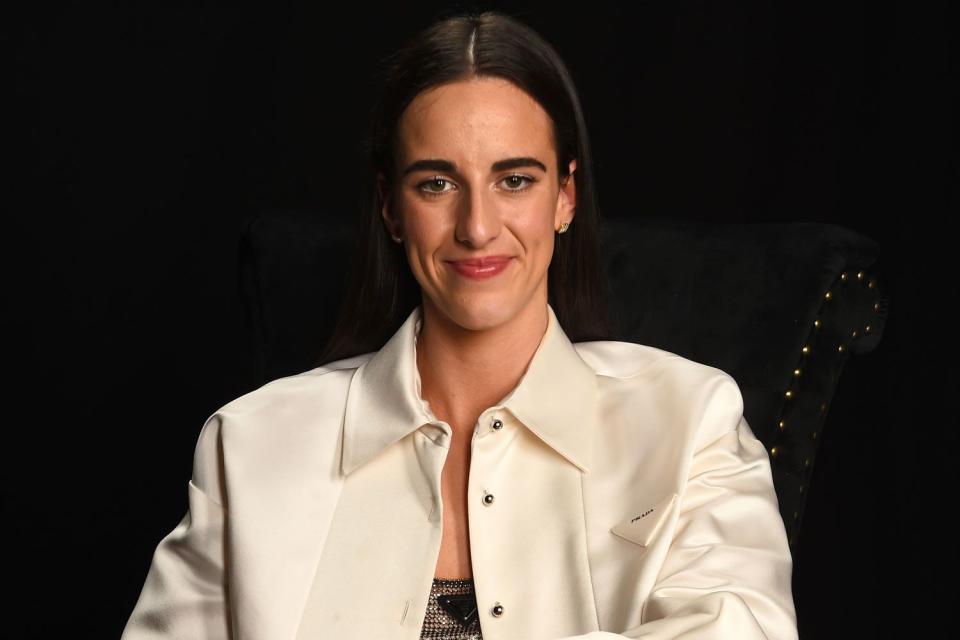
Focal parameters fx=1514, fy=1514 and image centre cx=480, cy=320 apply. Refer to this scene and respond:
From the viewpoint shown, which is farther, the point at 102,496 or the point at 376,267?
the point at 102,496

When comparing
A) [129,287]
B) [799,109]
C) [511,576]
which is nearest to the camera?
[511,576]

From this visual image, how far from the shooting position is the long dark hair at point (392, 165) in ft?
10.0

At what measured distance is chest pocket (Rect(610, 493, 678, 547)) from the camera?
285 centimetres

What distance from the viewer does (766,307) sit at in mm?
3367

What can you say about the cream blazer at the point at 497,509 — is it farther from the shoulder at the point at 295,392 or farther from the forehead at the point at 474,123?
the forehead at the point at 474,123

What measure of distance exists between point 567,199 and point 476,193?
364 mm

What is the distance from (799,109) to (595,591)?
1897 mm

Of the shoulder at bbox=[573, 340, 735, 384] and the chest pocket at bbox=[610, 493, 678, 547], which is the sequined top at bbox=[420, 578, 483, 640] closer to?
the chest pocket at bbox=[610, 493, 678, 547]

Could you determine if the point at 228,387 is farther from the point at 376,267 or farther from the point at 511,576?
the point at 511,576

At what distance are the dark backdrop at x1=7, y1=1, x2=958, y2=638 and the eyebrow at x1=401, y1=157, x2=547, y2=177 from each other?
4.17 feet

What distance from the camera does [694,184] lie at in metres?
4.44

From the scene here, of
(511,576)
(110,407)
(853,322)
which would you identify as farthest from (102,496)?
(853,322)

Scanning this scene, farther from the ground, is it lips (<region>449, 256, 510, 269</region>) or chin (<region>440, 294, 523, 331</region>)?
lips (<region>449, 256, 510, 269</region>)

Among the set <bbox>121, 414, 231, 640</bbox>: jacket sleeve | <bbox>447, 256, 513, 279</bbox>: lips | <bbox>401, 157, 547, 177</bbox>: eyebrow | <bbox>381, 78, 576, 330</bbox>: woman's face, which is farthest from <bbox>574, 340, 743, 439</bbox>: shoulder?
<bbox>121, 414, 231, 640</bbox>: jacket sleeve
